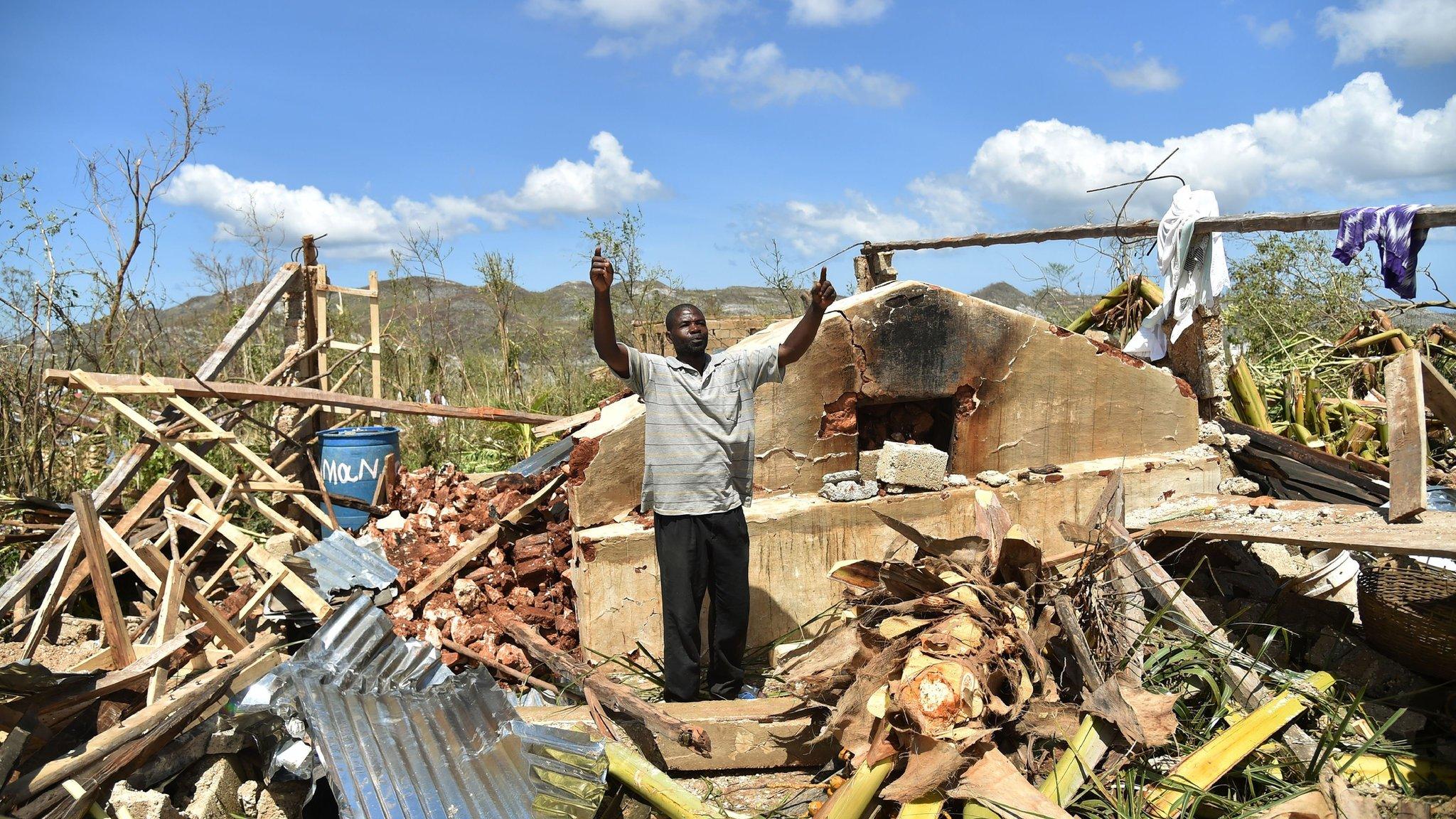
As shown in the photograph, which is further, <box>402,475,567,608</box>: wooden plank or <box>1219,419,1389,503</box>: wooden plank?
<box>1219,419,1389,503</box>: wooden plank

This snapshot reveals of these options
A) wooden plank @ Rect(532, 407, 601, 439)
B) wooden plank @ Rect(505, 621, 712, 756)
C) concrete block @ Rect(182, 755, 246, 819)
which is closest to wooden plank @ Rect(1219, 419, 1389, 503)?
wooden plank @ Rect(532, 407, 601, 439)

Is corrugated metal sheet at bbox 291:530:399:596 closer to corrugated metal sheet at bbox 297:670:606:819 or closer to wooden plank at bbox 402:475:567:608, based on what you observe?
wooden plank at bbox 402:475:567:608

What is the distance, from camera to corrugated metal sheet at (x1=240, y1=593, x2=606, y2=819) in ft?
11.1

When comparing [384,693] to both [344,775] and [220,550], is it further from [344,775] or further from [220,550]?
[220,550]

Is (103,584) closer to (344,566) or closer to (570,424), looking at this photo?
(344,566)

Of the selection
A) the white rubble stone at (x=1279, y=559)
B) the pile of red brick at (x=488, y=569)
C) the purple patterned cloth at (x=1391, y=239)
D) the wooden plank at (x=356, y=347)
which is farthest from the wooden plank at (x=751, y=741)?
the wooden plank at (x=356, y=347)

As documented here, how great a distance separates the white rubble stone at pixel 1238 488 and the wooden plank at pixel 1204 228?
1709 mm

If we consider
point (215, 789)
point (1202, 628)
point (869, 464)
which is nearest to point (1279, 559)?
point (1202, 628)

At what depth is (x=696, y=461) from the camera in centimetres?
417

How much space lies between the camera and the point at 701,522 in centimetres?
423

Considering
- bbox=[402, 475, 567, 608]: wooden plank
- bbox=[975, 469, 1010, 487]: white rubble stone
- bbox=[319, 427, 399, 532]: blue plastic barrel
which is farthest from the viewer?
bbox=[319, 427, 399, 532]: blue plastic barrel

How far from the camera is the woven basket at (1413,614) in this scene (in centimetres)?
372

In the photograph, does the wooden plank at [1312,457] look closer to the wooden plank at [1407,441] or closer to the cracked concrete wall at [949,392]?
the cracked concrete wall at [949,392]

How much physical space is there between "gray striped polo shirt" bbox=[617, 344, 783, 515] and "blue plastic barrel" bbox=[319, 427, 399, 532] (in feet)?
11.5
